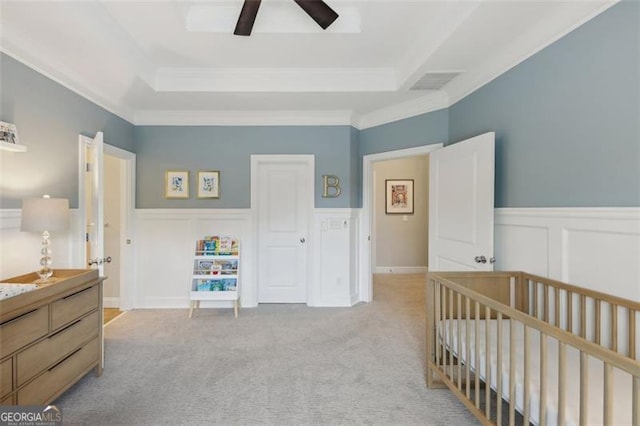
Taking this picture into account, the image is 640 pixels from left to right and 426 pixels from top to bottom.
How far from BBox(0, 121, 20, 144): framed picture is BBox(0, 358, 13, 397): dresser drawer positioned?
51.3 inches

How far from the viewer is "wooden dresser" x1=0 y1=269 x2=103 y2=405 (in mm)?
1498

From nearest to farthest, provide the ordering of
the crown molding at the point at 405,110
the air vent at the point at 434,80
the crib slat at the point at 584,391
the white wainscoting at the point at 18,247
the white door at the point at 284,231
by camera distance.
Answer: the crib slat at the point at 584,391 → the white wainscoting at the point at 18,247 → the air vent at the point at 434,80 → the crown molding at the point at 405,110 → the white door at the point at 284,231

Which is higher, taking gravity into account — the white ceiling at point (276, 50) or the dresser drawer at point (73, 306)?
the white ceiling at point (276, 50)

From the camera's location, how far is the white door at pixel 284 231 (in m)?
3.96

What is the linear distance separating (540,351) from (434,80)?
8.01ft

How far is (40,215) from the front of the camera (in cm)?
189

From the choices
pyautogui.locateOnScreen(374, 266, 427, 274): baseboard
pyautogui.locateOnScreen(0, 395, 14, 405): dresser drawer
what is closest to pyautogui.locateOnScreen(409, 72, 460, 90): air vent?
pyautogui.locateOnScreen(0, 395, 14, 405): dresser drawer

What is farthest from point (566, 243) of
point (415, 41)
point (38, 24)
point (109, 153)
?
point (109, 153)

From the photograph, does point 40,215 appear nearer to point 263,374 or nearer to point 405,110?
point 263,374

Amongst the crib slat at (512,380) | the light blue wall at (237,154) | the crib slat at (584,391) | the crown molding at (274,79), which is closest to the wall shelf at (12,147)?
the crown molding at (274,79)

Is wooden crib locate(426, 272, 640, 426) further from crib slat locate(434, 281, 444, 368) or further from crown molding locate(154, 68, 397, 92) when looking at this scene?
crown molding locate(154, 68, 397, 92)

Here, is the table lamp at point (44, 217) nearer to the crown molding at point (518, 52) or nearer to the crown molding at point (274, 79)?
the crown molding at point (274, 79)

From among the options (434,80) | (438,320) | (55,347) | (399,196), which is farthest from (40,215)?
(399,196)

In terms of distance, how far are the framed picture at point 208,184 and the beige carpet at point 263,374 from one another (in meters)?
1.46
